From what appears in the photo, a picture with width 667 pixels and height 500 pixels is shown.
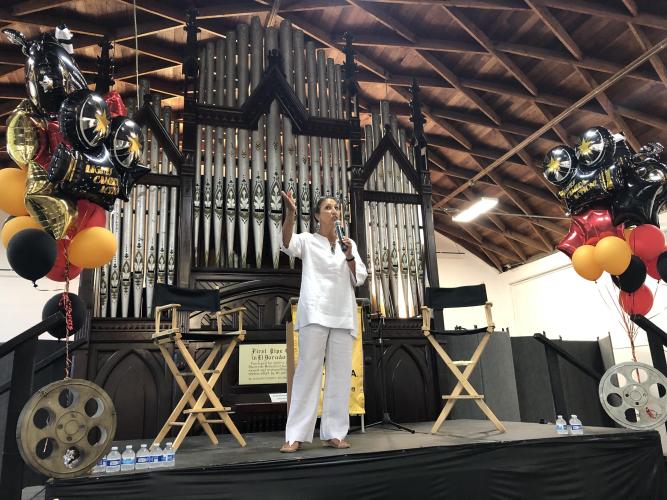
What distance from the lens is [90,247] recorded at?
278cm

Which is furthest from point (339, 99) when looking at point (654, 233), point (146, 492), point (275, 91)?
point (146, 492)

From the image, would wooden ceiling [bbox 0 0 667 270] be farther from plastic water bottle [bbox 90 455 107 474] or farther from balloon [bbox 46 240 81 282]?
plastic water bottle [bbox 90 455 107 474]

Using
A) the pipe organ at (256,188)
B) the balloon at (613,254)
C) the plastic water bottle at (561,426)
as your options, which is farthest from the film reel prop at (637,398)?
the pipe organ at (256,188)

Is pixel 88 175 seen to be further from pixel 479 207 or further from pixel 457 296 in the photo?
pixel 479 207

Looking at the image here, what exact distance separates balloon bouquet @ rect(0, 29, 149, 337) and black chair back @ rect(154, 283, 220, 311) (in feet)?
1.38

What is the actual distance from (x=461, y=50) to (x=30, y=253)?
594 centimetres

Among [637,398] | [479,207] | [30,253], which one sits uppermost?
[479,207]

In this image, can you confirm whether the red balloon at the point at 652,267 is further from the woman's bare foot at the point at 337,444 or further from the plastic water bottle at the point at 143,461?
the plastic water bottle at the point at 143,461

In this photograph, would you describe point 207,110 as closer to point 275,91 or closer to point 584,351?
point 275,91

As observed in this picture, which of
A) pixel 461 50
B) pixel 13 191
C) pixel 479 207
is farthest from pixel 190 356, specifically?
pixel 479 207

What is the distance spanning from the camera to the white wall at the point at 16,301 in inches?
378

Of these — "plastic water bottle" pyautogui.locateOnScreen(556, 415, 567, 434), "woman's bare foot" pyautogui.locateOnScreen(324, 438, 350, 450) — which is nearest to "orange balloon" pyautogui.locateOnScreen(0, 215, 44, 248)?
"woman's bare foot" pyautogui.locateOnScreen(324, 438, 350, 450)

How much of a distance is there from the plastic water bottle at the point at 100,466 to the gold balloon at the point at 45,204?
1163 mm

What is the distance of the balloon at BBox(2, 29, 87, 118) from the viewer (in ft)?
8.66
